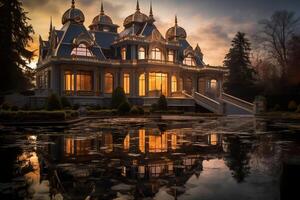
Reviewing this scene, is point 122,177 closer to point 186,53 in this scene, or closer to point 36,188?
point 36,188

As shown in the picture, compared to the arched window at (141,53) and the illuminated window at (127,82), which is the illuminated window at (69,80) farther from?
the arched window at (141,53)

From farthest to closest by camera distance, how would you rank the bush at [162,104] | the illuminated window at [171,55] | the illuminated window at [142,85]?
the illuminated window at [171,55]
the illuminated window at [142,85]
the bush at [162,104]

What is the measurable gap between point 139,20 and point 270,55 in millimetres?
23512

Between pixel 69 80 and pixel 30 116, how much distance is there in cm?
2318

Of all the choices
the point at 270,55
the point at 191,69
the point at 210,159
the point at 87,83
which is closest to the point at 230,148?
the point at 210,159

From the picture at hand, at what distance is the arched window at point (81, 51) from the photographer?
159 feet

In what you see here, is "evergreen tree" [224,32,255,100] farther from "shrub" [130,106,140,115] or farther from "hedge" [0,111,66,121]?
"hedge" [0,111,66,121]

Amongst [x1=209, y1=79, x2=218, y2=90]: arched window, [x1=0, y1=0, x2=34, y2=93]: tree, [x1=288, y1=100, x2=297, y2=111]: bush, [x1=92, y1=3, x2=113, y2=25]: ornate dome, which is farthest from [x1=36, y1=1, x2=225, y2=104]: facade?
[x1=288, y1=100, x2=297, y2=111]: bush

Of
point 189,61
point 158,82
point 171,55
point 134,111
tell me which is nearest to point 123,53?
point 158,82

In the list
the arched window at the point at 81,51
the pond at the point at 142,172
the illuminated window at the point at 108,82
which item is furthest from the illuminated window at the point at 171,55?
the pond at the point at 142,172

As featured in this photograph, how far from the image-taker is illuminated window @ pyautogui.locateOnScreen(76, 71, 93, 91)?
48.5 meters

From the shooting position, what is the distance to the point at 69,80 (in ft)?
157

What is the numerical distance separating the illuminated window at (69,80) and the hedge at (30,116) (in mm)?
22341

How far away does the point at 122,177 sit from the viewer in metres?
7.44
